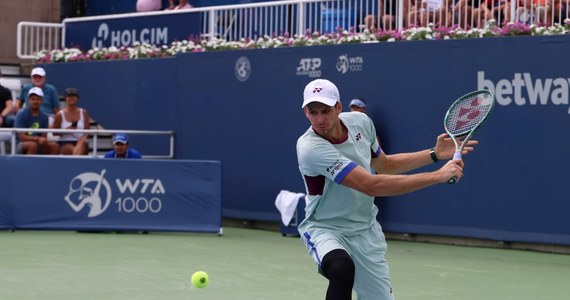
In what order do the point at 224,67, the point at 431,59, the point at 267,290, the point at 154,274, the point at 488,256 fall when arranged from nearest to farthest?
1. the point at 267,290
2. the point at 154,274
3. the point at 488,256
4. the point at 431,59
5. the point at 224,67

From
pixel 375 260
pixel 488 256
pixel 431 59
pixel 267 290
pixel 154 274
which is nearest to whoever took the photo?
pixel 375 260

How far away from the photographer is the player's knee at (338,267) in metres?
6.59

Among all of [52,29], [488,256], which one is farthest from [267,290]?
[52,29]

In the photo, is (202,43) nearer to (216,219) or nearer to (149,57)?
(149,57)

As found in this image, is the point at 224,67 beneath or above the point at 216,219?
above

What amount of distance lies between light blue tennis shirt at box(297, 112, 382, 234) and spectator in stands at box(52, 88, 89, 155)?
10.9 meters

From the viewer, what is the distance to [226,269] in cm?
1198

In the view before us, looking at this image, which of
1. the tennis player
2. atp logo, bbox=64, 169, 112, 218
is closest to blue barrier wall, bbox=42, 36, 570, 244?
atp logo, bbox=64, 169, 112, 218

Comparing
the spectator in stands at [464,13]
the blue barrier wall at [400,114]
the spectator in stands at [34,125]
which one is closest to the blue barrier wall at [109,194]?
the spectator in stands at [34,125]

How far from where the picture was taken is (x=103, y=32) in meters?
21.2

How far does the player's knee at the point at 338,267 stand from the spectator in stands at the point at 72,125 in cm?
1133

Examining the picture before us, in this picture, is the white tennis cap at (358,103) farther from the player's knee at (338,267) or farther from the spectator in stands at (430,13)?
the player's knee at (338,267)

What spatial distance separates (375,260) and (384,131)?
904 cm

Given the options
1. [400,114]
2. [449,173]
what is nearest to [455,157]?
[449,173]
